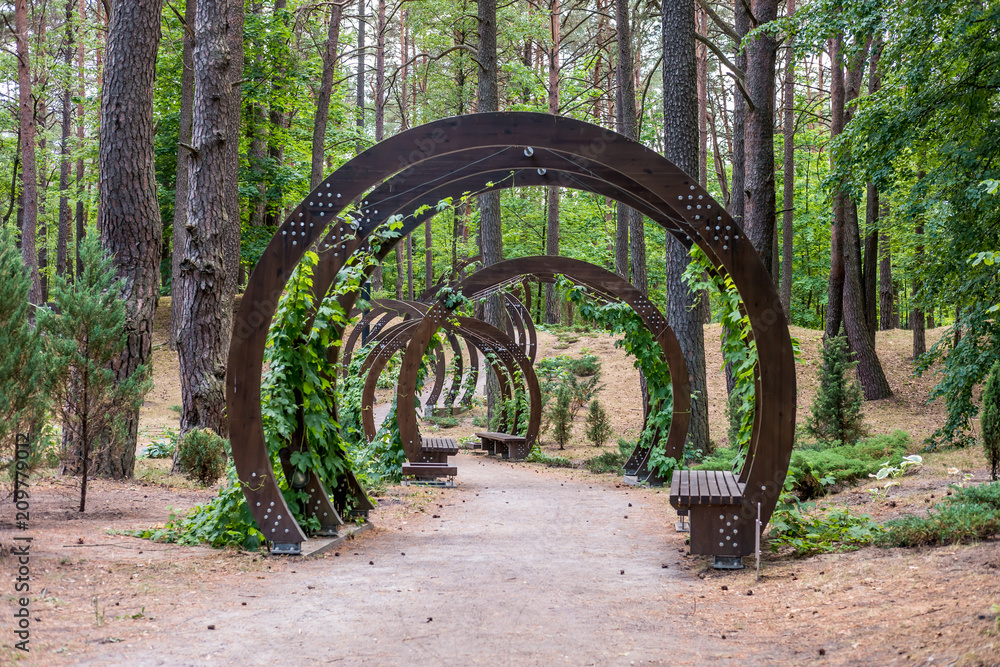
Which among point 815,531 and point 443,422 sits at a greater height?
point 443,422

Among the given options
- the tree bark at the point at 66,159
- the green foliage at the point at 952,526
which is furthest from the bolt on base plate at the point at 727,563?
the tree bark at the point at 66,159

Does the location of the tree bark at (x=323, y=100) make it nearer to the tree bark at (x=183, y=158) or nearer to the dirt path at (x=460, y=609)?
the tree bark at (x=183, y=158)

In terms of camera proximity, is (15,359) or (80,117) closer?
(15,359)

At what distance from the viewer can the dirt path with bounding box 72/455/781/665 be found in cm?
326

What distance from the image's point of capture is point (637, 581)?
15.5ft

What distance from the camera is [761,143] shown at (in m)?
10.8

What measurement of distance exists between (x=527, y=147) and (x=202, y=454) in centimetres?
482

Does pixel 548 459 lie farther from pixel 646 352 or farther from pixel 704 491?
pixel 704 491

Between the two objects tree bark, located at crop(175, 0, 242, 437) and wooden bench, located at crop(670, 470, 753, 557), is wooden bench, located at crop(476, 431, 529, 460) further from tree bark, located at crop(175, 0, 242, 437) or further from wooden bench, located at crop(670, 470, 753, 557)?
wooden bench, located at crop(670, 470, 753, 557)

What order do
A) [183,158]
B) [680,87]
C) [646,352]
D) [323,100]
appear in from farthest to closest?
[183,158] < [323,100] < [646,352] < [680,87]

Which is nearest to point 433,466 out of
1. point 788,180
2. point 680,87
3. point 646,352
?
point 646,352

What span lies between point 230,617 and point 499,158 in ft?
11.4

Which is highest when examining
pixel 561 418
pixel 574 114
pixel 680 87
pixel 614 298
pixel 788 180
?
pixel 574 114

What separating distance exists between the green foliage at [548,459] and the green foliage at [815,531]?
7.11m
